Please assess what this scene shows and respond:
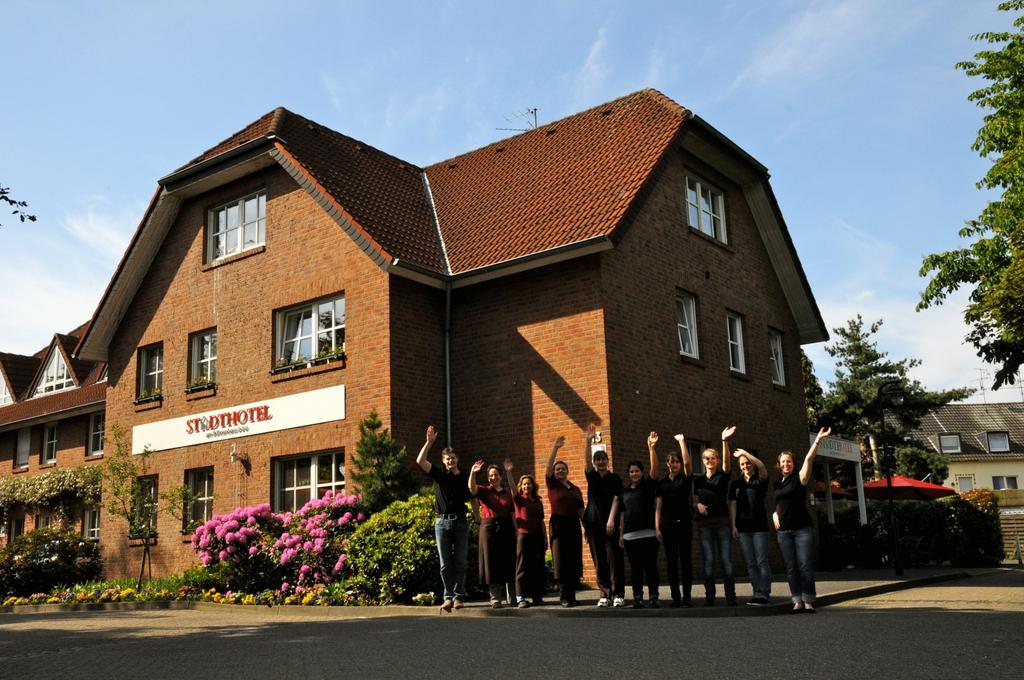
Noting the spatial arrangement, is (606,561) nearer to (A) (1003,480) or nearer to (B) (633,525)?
(B) (633,525)

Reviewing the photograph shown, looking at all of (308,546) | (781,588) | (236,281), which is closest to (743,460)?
(781,588)

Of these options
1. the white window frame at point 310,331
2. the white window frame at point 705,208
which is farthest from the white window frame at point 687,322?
the white window frame at point 310,331

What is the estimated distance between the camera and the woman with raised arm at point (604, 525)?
11.1 m

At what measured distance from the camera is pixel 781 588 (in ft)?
44.2

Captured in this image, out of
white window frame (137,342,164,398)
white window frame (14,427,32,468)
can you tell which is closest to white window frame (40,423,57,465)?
white window frame (14,427,32,468)

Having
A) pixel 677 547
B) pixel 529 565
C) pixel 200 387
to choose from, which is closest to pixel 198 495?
pixel 200 387

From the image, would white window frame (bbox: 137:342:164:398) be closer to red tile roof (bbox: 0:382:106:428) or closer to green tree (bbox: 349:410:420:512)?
red tile roof (bbox: 0:382:106:428)

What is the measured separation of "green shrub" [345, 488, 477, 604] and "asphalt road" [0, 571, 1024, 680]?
1.40m

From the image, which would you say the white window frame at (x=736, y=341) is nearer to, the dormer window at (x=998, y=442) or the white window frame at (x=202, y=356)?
the white window frame at (x=202, y=356)

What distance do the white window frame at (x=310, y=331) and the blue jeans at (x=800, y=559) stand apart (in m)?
8.76

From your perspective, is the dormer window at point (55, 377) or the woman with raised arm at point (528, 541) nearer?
the woman with raised arm at point (528, 541)

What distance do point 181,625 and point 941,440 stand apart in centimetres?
5636

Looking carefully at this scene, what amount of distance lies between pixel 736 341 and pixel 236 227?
10.4m

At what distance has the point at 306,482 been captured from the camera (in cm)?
1708
